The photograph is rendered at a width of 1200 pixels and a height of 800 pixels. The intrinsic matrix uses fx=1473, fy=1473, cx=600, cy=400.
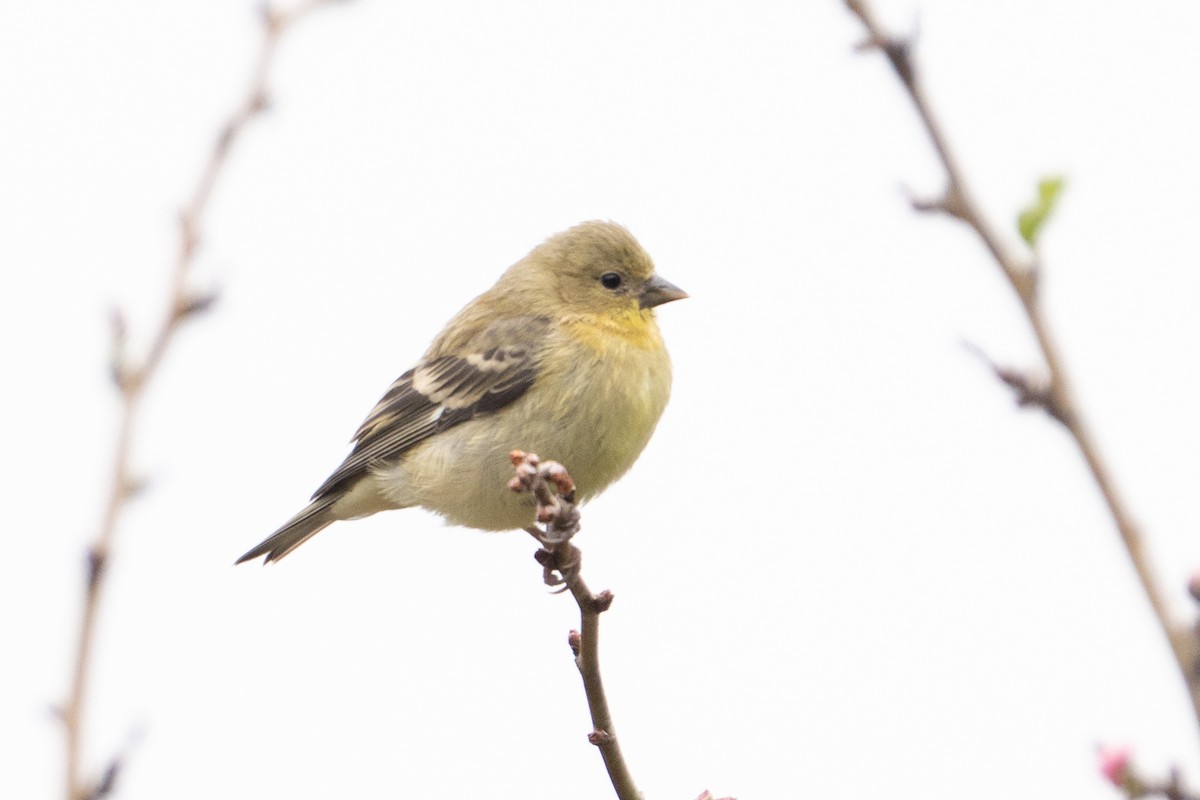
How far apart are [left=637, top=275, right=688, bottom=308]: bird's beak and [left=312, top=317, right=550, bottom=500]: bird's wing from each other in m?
0.50

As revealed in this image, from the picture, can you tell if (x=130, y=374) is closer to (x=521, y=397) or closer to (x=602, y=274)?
(x=521, y=397)

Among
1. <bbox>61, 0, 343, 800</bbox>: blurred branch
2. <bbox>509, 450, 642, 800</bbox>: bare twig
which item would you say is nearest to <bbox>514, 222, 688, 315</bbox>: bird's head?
<bbox>509, 450, 642, 800</bbox>: bare twig

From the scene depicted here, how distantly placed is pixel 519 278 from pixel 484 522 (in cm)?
161

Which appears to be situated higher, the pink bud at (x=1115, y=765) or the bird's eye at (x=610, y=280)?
the bird's eye at (x=610, y=280)

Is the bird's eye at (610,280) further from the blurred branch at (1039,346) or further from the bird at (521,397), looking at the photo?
the blurred branch at (1039,346)

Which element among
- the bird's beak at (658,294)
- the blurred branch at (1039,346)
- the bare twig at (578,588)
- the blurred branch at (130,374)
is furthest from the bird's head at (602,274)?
the blurred branch at (1039,346)

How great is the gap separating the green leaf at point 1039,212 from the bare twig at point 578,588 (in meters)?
1.23

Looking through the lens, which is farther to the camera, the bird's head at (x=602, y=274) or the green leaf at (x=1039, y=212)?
the bird's head at (x=602, y=274)

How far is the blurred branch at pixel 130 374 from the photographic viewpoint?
2061 millimetres

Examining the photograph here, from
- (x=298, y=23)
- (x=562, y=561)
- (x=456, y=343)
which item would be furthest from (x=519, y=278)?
(x=298, y=23)

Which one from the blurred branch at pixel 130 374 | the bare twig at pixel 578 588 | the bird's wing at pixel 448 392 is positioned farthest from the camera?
the bird's wing at pixel 448 392

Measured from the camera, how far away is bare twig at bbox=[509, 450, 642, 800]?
10.6ft

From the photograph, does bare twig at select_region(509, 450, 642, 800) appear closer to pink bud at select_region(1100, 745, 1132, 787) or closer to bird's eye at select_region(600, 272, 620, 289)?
pink bud at select_region(1100, 745, 1132, 787)

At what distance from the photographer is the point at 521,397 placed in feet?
21.6
